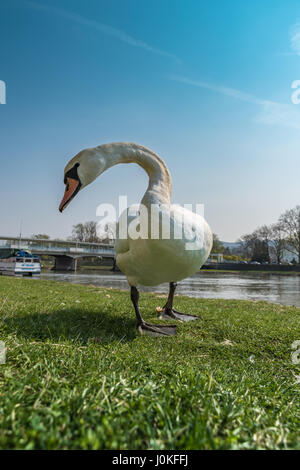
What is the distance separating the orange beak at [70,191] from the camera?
3.61 m

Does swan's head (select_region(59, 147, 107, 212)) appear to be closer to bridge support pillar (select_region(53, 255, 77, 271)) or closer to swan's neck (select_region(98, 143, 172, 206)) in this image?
swan's neck (select_region(98, 143, 172, 206))

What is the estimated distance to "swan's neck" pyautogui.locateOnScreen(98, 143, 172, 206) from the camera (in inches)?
151

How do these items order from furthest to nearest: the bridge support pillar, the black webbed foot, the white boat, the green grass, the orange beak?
the bridge support pillar < the white boat < the black webbed foot < the orange beak < the green grass

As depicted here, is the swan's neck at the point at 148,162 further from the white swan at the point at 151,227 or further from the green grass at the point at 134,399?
the green grass at the point at 134,399

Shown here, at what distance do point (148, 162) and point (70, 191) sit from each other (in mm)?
1220

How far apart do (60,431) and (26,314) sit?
3.09 meters

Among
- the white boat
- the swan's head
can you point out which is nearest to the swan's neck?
the swan's head

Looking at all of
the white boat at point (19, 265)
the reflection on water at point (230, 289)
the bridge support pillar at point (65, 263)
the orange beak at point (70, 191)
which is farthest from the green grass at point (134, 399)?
the bridge support pillar at point (65, 263)

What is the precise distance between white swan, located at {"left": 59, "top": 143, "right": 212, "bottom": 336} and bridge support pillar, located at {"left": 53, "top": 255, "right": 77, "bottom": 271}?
57604mm

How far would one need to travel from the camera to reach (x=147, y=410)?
4.33ft

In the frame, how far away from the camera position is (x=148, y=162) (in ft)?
13.6

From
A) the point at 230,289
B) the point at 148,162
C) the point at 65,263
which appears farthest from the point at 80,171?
the point at 65,263

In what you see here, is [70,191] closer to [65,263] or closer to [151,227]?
[151,227]
